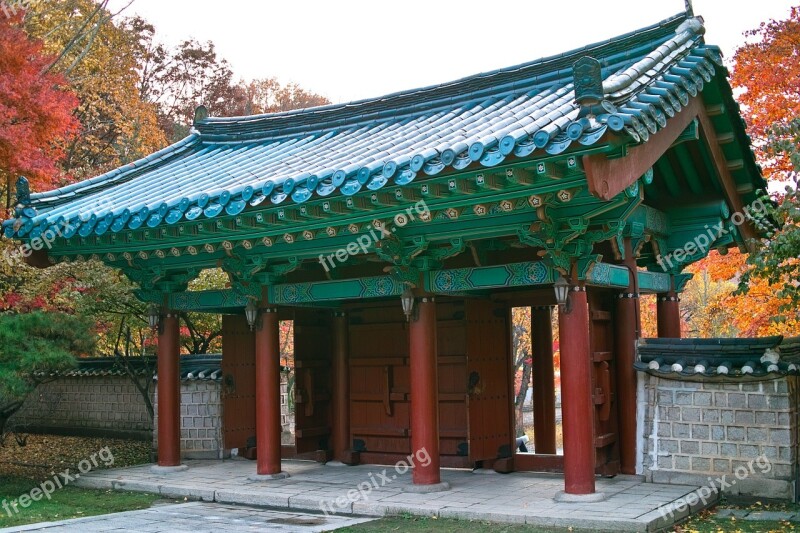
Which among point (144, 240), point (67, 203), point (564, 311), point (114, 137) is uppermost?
point (114, 137)

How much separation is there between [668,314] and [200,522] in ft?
22.2

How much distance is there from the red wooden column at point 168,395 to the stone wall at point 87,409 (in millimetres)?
4014

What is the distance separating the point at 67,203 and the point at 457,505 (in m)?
7.54

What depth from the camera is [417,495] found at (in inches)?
356

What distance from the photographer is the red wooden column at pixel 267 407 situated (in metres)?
10.6

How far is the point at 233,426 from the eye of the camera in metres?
13.0

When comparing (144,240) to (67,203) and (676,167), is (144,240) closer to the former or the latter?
(67,203)

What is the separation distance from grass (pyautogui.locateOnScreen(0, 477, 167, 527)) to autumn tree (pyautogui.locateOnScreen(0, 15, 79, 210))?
4.72 m

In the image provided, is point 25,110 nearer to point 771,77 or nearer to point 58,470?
point 58,470

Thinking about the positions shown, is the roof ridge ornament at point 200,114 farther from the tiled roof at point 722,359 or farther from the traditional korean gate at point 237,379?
the tiled roof at point 722,359

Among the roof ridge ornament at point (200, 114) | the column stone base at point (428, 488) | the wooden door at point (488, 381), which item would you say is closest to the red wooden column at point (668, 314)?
the wooden door at point (488, 381)

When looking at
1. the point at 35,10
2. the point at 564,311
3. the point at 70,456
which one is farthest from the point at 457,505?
the point at 35,10

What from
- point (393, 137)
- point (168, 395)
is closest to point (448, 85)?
point (393, 137)

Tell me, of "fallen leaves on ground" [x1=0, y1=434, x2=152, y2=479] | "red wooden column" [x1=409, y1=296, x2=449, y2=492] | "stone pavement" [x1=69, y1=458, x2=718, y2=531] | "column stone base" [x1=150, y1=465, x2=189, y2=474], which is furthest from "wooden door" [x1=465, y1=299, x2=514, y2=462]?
"fallen leaves on ground" [x1=0, y1=434, x2=152, y2=479]
